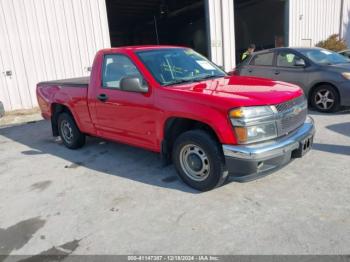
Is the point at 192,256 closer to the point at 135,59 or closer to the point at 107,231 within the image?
the point at 107,231

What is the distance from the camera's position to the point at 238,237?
2924mm

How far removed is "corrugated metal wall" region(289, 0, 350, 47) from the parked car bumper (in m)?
14.8

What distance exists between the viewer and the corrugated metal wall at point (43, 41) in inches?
404

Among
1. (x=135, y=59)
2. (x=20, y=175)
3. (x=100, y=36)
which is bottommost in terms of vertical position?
(x=20, y=175)

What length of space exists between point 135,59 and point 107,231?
2304 mm

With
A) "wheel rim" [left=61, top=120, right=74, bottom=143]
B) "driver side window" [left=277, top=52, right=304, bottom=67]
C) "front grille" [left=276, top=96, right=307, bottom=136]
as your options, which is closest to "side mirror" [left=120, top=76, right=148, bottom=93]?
"front grille" [left=276, top=96, right=307, bottom=136]

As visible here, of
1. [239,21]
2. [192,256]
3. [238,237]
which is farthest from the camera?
[239,21]

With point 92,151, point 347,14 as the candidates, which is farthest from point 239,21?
point 92,151

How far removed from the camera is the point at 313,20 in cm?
1734

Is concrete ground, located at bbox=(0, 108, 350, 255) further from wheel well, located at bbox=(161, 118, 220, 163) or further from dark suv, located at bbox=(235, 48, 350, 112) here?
dark suv, located at bbox=(235, 48, 350, 112)

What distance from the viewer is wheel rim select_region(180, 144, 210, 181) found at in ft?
12.2

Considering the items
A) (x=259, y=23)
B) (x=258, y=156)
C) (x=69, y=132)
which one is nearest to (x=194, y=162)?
(x=258, y=156)

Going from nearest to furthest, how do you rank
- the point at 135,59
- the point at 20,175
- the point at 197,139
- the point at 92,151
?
1. the point at 197,139
2. the point at 135,59
3. the point at 20,175
4. the point at 92,151

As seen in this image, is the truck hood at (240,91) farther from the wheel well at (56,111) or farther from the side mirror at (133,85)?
the wheel well at (56,111)
